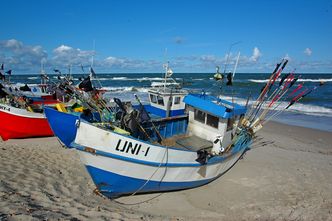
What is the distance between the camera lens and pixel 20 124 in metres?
13.5

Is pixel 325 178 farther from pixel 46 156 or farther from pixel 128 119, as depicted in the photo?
pixel 46 156

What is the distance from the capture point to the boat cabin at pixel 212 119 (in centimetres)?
901

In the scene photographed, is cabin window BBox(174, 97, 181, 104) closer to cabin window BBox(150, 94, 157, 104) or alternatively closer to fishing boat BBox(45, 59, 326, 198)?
fishing boat BBox(45, 59, 326, 198)

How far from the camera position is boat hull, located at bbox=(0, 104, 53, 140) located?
13.3m

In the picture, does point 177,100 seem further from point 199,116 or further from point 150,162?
point 150,162

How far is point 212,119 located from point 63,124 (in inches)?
197

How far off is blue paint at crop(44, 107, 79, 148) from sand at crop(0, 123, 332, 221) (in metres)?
1.25

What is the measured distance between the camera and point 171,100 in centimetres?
1101

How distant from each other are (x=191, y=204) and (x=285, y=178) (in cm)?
409

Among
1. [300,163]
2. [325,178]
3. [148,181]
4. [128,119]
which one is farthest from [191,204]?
[300,163]

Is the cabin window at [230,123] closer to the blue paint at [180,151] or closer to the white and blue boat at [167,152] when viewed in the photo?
the white and blue boat at [167,152]

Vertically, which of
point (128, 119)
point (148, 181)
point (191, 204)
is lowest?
point (191, 204)

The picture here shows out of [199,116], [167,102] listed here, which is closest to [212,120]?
[199,116]

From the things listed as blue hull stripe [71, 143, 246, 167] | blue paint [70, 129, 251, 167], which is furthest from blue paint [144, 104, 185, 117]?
blue hull stripe [71, 143, 246, 167]
